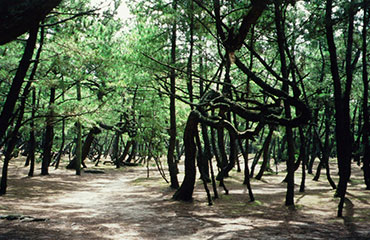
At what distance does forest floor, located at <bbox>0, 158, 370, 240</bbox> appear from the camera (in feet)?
22.7

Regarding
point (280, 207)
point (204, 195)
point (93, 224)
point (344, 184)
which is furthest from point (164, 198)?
point (344, 184)

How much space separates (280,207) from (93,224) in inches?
228

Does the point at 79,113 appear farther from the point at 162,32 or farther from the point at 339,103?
the point at 339,103

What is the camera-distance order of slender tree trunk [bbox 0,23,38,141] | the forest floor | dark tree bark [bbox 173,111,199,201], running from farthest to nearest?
dark tree bark [bbox 173,111,199,201]
slender tree trunk [bbox 0,23,38,141]
the forest floor

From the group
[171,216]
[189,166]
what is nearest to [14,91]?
[171,216]

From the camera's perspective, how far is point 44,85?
44.4ft

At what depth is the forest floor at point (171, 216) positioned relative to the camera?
6926 mm

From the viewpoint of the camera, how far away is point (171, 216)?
916cm

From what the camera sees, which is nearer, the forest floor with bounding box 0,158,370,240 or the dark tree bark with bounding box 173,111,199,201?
the forest floor with bounding box 0,158,370,240

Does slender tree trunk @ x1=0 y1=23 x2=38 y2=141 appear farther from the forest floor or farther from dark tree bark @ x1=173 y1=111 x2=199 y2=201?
dark tree bark @ x1=173 y1=111 x2=199 y2=201

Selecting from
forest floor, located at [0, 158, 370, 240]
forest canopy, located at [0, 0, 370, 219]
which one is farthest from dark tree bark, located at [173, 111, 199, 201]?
forest floor, located at [0, 158, 370, 240]

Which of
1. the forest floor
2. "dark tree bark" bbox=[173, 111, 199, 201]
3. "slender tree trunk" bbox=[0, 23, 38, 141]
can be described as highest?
"slender tree trunk" bbox=[0, 23, 38, 141]

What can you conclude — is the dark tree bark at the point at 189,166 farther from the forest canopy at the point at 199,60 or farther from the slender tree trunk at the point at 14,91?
the slender tree trunk at the point at 14,91

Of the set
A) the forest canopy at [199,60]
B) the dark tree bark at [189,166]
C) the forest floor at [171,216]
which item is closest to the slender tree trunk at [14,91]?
the forest canopy at [199,60]
